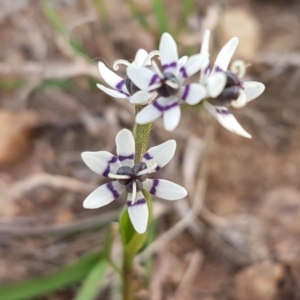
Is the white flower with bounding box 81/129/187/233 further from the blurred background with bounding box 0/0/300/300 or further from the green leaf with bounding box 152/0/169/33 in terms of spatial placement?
the green leaf with bounding box 152/0/169/33

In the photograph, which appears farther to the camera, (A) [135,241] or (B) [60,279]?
(B) [60,279]

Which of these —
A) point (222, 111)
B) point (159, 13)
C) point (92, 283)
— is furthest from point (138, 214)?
point (159, 13)

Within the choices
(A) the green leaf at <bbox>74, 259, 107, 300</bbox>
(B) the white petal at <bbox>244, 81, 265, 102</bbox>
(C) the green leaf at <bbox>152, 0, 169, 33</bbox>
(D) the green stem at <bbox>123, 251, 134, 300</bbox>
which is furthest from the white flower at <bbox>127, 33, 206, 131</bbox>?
(C) the green leaf at <bbox>152, 0, 169, 33</bbox>

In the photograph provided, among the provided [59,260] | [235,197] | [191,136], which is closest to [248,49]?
[191,136]

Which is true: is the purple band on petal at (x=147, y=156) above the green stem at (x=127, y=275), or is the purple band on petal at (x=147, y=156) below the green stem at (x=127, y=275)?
above

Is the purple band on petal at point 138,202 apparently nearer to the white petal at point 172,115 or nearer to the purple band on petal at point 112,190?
the purple band on petal at point 112,190

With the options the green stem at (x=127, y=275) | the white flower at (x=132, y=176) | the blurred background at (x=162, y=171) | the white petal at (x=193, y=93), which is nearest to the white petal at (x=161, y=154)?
the white flower at (x=132, y=176)

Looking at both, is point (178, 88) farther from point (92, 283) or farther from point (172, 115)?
point (92, 283)

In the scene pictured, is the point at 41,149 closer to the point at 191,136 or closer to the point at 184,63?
the point at 191,136
